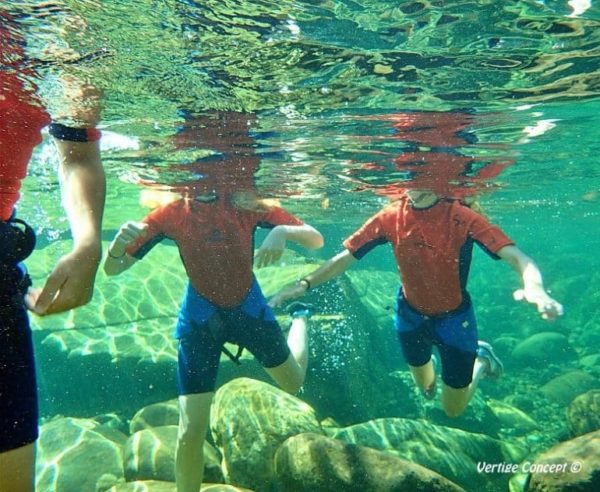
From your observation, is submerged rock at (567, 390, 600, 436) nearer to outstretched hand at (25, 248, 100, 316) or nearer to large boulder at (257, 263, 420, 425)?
large boulder at (257, 263, 420, 425)

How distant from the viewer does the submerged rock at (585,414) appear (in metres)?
9.48

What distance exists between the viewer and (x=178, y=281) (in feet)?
50.1

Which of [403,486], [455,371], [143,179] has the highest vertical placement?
[143,179]

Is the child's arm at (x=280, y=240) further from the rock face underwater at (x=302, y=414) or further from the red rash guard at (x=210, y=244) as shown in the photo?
the rock face underwater at (x=302, y=414)

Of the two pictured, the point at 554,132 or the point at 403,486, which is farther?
the point at 554,132

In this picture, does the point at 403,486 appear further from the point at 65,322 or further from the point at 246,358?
the point at 65,322

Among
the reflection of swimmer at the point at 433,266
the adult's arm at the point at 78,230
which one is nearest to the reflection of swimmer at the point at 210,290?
the reflection of swimmer at the point at 433,266

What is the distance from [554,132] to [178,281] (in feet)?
39.4

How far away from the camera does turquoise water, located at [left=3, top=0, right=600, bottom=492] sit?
193 inches

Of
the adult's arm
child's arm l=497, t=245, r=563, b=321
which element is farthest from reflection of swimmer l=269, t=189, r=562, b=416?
the adult's arm

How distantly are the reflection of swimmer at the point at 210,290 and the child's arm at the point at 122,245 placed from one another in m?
0.01

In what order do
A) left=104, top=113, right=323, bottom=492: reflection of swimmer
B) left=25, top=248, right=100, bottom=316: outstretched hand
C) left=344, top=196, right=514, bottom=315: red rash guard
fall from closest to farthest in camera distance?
left=25, top=248, right=100, bottom=316: outstretched hand
left=104, top=113, right=323, bottom=492: reflection of swimmer
left=344, top=196, right=514, bottom=315: red rash guard

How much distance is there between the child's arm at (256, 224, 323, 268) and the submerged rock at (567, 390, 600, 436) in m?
7.42

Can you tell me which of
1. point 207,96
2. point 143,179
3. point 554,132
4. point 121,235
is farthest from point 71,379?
point 554,132
